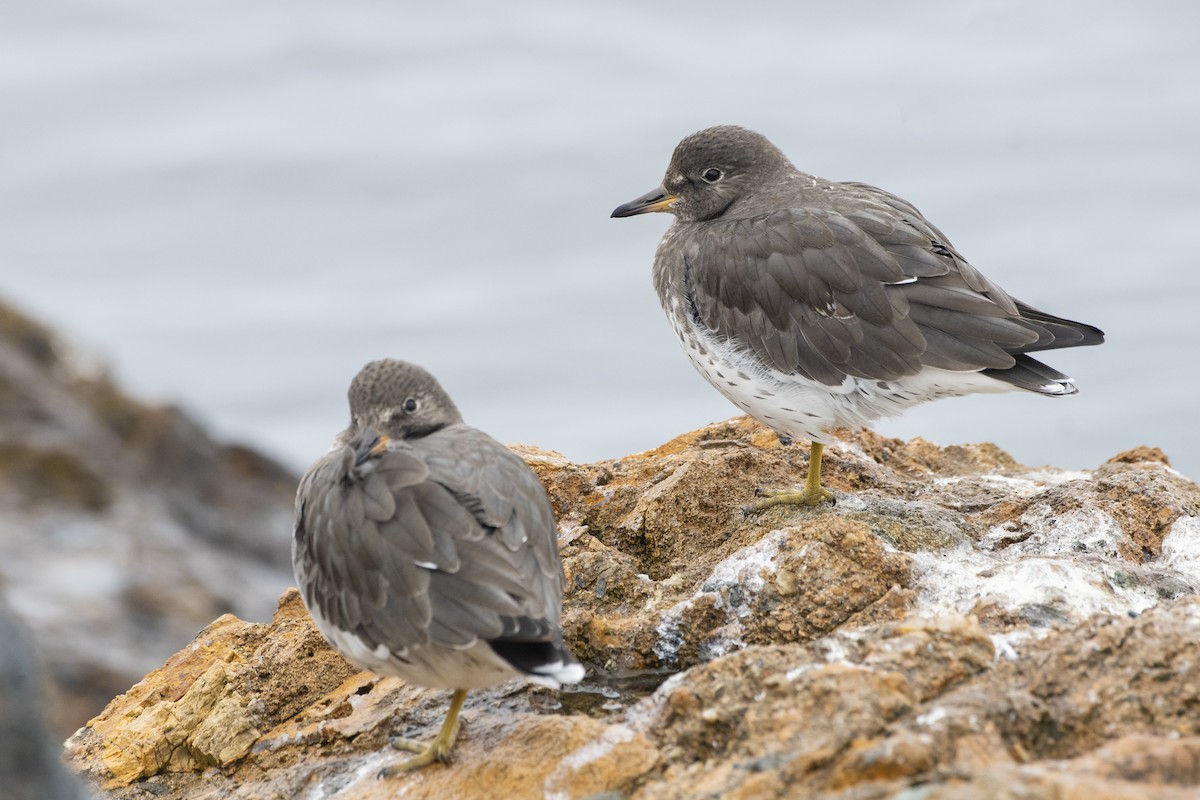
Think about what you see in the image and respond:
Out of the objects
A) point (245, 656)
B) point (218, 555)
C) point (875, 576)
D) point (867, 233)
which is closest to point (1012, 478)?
point (867, 233)

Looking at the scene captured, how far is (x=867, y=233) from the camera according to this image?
280 inches

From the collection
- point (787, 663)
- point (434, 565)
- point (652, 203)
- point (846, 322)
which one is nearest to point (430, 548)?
point (434, 565)

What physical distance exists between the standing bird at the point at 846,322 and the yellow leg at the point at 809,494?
0.01 metres

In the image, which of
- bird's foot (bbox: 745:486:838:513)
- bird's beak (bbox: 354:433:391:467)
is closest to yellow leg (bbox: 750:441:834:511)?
bird's foot (bbox: 745:486:838:513)

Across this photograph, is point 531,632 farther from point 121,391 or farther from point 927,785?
point 121,391

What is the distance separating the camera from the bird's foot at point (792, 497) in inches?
253

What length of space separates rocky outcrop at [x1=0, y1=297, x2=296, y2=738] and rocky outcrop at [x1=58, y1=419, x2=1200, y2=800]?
3.95 meters

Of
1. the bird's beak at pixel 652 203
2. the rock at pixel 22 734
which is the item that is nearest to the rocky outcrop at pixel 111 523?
the bird's beak at pixel 652 203

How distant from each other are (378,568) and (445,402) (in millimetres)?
1277

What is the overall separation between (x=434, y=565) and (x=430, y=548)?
7 centimetres

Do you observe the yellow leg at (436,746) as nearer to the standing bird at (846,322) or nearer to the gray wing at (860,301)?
the standing bird at (846,322)

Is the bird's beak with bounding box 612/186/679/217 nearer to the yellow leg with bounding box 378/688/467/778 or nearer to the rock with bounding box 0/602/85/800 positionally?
the yellow leg with bounding box 378/688/467/778

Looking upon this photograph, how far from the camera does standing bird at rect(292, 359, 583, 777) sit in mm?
4758

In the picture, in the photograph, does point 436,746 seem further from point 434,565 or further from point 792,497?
point 792,497
